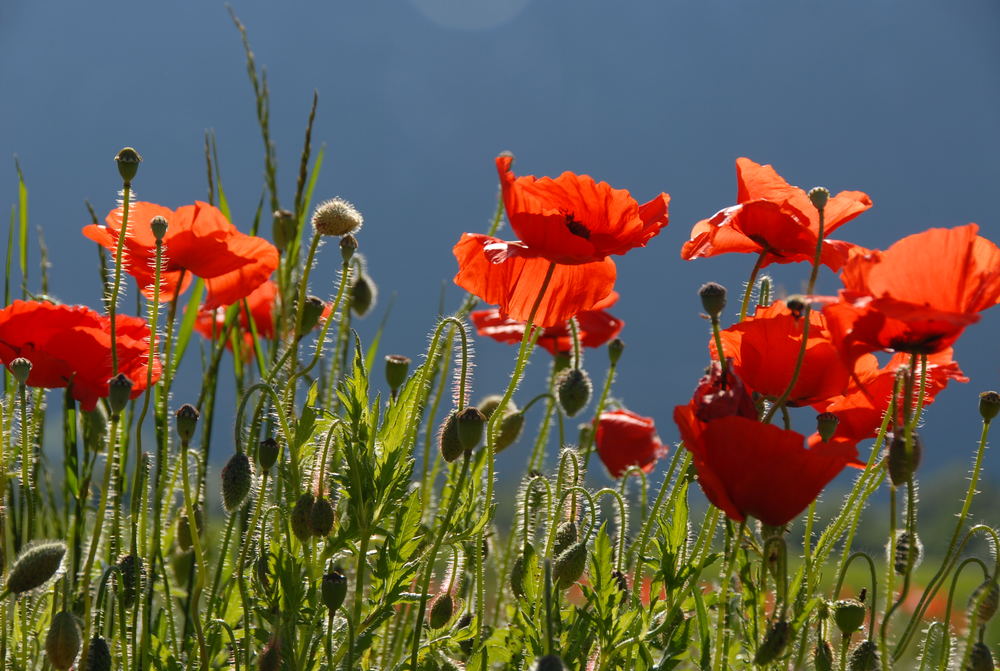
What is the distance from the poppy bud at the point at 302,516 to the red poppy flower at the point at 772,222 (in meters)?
0.63

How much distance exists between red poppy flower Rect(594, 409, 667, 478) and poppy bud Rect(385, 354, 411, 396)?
0.73 meters

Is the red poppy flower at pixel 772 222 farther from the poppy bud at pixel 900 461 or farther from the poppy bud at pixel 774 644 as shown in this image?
the poppy bud at pixel 774 644

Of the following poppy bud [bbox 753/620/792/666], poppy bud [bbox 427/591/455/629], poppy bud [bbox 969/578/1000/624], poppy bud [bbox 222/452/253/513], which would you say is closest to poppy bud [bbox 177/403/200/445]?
poppy bud [bbox 222/452/253/513]

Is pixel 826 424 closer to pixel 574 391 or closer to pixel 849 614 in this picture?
pixel 849 614

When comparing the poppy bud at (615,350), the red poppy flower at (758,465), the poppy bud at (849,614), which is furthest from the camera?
the poppy bud at (615,350)

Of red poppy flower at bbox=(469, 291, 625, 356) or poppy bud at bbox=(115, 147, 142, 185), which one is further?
red poppy flower at bbox=(469, 291, 625, 356)

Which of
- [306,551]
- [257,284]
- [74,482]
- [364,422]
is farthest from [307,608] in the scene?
[257,284]

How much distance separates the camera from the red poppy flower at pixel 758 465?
1114 mm

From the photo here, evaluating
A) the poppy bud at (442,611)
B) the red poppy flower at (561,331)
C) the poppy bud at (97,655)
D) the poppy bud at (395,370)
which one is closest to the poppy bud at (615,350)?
the red poppy flower at (561,331)

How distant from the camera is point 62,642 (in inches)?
50.7

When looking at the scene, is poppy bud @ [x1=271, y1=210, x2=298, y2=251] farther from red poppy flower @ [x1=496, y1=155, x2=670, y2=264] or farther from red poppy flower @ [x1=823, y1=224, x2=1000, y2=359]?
red poppy flower @ [x1=823, y1=224, x2=1000, y2=359]

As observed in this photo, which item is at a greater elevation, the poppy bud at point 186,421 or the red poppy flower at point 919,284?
the red poppy flower at point 919,284

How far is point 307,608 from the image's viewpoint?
53.0 inches

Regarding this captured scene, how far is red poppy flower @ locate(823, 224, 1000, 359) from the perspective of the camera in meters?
1.13
